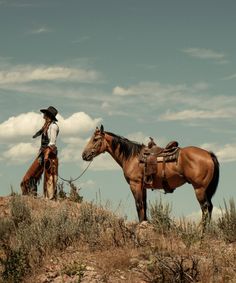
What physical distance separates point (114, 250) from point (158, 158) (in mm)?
4182

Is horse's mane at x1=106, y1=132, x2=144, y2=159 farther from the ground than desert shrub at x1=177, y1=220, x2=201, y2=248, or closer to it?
farther from the ground

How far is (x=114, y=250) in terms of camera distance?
9.05 meters

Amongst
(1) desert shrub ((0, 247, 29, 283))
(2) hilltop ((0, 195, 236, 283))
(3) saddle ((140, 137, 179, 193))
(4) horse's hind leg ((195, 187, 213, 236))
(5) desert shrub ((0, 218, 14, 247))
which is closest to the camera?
(2) hilltop ((0, 195, 236, 283))

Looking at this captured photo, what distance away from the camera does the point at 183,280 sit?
26.2ft

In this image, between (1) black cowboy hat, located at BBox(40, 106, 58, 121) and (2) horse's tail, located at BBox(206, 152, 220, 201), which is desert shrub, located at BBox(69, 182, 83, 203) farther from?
(2) horse's tail, located at BBox(206, 152, 220, 201)

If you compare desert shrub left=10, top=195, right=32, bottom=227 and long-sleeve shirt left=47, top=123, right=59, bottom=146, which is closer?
desert shrub left=10, top=195, right=32, bottom=227

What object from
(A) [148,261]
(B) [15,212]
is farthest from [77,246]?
(B) [15,212]

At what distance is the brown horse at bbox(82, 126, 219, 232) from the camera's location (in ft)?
40.1

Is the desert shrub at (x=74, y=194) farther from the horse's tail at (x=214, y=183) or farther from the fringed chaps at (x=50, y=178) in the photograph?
the horse's tail at (x=214, y=183)

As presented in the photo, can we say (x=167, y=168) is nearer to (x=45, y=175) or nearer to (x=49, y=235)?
(x=45, y=175)

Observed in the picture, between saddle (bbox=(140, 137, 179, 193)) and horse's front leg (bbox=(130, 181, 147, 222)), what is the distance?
230 mm

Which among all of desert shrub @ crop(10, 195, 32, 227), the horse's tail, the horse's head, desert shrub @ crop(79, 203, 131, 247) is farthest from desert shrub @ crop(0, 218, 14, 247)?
the horse's tail

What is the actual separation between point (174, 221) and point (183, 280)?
8.53 ft

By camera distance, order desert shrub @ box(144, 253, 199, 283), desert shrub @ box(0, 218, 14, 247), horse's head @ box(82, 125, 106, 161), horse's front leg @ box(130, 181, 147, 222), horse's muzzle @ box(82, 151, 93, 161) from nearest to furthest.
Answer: desert shrub @ box(144, 253, 199, 283), desert shrub @ box(0, 218, 14, 247), horse's front leg @ box(130, 181, 147, 222), horse's head @ box(82, 125, 106, 161), horse's muzzle @ box(82, 151, 93, 161)
